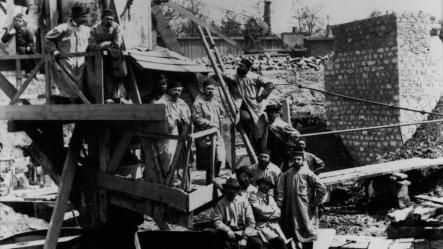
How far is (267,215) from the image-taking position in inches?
274

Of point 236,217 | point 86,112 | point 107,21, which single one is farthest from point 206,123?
point 107,21

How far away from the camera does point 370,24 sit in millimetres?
17953

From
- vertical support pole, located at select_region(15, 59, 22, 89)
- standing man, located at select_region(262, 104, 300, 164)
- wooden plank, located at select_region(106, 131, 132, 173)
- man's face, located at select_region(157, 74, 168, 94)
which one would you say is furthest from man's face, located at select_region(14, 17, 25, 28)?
standing man, located at select_region(262, 104, 300, 164)

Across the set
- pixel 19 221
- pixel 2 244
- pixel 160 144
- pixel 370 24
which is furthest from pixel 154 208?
pixel 370 24

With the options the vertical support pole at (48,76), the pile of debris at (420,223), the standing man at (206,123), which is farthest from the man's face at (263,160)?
the pile of debris at (420,223)

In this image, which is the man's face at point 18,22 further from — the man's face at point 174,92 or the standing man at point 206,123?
the standing man at point 206,123

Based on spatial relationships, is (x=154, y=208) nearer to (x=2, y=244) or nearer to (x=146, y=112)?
(x=146, y=112)

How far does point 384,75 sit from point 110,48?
12.9 metres

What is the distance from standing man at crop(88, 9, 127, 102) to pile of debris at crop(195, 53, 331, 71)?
A: 20533 mm

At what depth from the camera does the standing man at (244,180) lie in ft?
22.6

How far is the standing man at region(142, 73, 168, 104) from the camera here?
767cm

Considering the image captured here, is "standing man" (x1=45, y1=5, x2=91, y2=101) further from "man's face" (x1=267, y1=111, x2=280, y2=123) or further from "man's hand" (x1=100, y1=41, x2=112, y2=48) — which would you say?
"man's face" (x1=267, y1=111, x2=280, y2=123)

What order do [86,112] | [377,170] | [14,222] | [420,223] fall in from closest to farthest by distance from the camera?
[86,112]
[420,223]
[14,222]
[377,170]

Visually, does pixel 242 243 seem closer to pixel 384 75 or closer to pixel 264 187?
pixel 264 187
